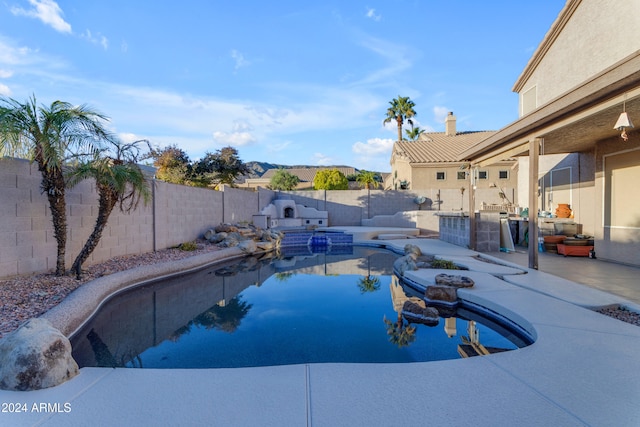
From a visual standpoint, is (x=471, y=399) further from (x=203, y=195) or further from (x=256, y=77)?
(x=256, y=77)

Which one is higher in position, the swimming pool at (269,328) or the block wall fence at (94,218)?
the block wall fence at (94,218)

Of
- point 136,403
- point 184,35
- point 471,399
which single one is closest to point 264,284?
point 136,403

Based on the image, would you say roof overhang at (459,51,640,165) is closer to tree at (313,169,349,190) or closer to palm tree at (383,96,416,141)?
tree at (313,169,349,190)

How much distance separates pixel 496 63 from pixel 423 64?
9.48ft

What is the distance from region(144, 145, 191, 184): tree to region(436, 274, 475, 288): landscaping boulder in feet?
43.7

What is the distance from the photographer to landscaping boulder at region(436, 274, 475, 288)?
5.80 m

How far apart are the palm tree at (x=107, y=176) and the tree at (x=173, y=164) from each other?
9.22 m

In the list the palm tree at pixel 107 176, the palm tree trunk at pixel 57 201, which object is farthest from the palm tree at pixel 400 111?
the palm tree trunk at pixel 57 201

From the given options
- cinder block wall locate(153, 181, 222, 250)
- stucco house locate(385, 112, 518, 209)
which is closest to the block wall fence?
cinder block wall locate(153, 181, 222, 250)

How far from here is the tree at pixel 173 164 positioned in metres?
16.2

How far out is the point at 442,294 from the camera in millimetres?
5742

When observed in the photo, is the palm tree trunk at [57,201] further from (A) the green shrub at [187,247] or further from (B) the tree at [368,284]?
(B) the tree at [368,284]

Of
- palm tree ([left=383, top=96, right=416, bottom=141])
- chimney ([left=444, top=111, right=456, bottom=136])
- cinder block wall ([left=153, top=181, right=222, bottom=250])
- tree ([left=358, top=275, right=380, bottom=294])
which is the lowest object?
tree ([left=358, top=275, right=380, bottom=294])

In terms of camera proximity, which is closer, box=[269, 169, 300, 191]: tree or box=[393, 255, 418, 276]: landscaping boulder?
box=[393, 255, 418, 276]: landscaping boulder
